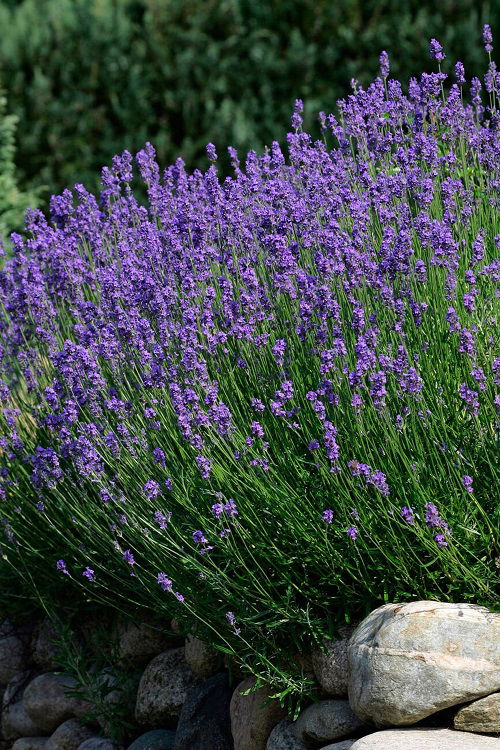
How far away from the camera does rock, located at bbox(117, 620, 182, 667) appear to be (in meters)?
4.49

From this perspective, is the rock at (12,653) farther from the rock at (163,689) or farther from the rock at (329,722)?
the rock at (329,722)

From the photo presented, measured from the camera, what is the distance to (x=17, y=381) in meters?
5.04

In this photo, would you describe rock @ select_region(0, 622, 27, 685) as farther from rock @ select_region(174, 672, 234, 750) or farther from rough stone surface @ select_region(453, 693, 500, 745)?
rough stone surface @ select_region(453, 693, 500, 745)

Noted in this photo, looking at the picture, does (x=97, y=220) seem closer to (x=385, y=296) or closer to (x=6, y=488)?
(x=6, y=488)

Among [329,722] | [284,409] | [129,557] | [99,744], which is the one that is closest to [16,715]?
[99,744]

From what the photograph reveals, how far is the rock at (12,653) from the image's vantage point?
506 cm

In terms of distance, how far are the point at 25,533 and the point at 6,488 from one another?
27 centimetres

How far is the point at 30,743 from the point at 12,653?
45 centimetres

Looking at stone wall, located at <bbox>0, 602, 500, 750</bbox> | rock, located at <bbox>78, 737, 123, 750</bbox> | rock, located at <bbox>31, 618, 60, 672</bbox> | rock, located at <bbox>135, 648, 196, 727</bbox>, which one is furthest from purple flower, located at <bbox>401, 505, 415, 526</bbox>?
rock, located at <bbox>31, 618, 60, 672</bbox>

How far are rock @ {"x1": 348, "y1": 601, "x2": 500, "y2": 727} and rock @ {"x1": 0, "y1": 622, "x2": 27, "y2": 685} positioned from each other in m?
2.34

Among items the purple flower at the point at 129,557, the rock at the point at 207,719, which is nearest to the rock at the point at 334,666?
the rock at the point at 207,719

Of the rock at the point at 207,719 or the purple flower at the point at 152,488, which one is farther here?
the rock at the point at 207,719

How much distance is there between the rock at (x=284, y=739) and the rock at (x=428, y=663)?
1.50 ft

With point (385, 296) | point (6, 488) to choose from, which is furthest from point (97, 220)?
point (385, 296)
